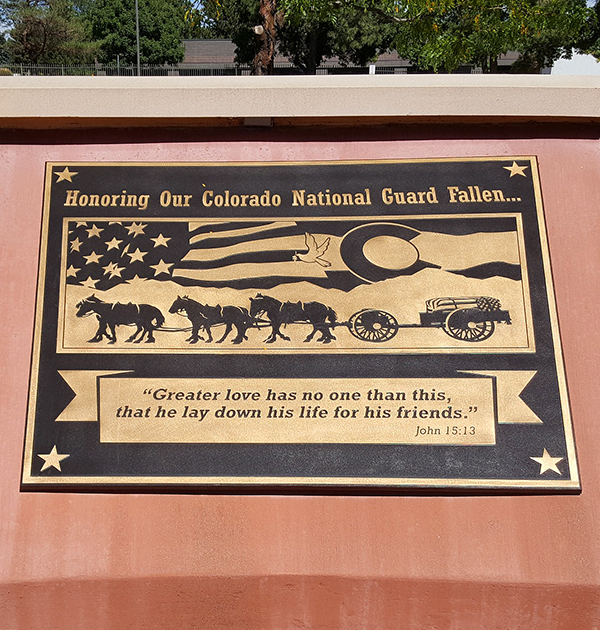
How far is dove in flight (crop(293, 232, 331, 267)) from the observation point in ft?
11.5

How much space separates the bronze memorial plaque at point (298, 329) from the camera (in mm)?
3193

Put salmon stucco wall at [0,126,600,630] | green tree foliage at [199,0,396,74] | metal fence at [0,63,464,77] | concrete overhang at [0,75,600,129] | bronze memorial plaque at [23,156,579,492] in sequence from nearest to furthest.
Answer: salmon stucco wall at [0,126,600,630] < bronze memorial plaque at [23,156,579,492] < concrete overhang at [0,75,600,129] < green tree foliage at [199,0,396,74] < metal fence at [0,63,464,77]

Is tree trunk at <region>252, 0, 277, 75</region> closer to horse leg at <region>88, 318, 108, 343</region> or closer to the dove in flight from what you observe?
the dove in flight

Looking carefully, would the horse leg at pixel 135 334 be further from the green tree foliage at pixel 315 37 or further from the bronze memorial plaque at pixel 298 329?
the green tree foliage at pixel 315 37

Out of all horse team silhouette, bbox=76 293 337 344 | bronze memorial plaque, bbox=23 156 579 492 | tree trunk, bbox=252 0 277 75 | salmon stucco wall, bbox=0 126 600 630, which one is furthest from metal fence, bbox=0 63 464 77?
salmon stucco wall, bbox=0 126 600 630

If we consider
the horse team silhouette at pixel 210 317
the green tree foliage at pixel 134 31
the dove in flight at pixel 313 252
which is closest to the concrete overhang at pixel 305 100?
the dove in flight at pixel 313 252

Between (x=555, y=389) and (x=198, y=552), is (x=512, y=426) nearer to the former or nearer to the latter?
(x=555, y=389)

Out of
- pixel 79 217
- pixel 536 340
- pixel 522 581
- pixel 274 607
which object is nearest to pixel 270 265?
pixel 79 217

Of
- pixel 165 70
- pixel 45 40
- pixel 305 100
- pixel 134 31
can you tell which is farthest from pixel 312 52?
pixel 305 100

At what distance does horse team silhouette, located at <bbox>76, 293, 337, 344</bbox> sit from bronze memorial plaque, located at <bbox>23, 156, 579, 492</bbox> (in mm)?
11

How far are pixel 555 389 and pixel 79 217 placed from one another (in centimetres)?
272

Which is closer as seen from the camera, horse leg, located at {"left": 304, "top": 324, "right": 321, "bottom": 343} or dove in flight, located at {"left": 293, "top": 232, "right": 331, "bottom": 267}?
horse leg, located at {"left": 304, "top": 324, "right": 321, "bottom": 343}

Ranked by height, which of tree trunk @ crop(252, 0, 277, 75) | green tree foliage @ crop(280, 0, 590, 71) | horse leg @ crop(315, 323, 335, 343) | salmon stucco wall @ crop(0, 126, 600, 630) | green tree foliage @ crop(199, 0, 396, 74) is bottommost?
salmon stucco wall @ crop(0, 126, 600, 630)

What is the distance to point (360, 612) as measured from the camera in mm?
3105
